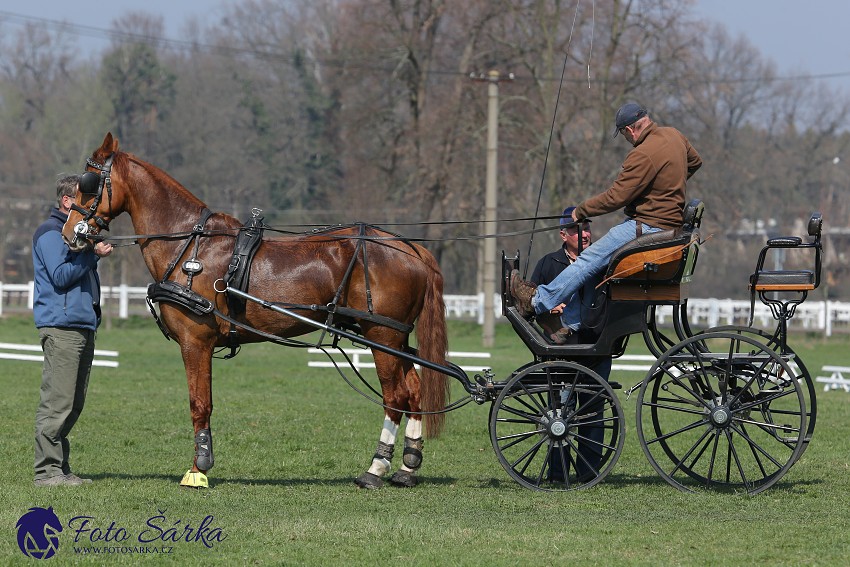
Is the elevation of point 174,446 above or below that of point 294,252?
below

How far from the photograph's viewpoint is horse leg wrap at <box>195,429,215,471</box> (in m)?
8.60

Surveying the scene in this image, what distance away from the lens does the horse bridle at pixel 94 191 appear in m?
8.62

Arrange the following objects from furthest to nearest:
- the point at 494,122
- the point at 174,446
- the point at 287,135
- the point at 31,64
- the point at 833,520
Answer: the point at 31,64
the point at 287,135
the point at 494,122
the point at 174,446
the point at 833,520

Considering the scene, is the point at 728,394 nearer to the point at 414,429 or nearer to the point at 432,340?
the point at 432,340

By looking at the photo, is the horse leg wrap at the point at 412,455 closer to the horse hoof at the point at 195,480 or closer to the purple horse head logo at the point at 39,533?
the horse hoof at the point at 195,480

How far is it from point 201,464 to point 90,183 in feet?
7.28

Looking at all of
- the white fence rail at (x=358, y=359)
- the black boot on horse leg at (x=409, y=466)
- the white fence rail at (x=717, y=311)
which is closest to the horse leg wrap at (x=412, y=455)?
the black boot on horse leg at (x=409, y=466)

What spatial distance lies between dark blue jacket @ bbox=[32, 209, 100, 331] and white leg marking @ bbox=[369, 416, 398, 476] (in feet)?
7.69

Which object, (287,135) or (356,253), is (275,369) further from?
(287,135)

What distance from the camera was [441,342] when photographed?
910 centimetres

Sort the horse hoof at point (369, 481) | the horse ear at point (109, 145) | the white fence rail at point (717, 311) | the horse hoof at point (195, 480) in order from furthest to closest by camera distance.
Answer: the white fence rail at point (717, 311), the horse ear at point (109, 145), the horse hoof at point (369, 481), the horse hoof at point (195, 480)

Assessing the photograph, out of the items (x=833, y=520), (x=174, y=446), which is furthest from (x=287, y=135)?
(x=833, y=520)

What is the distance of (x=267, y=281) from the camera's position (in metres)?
8.75

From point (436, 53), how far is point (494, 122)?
1542 centimetres
